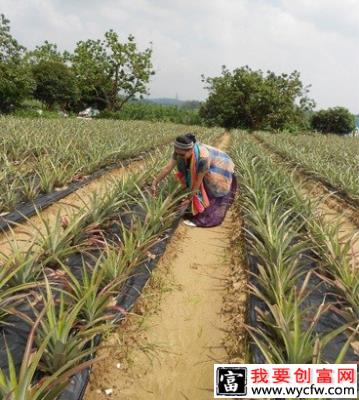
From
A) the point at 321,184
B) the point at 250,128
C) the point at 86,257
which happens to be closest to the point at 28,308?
the point at 86,257

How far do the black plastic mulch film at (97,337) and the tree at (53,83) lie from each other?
22328 millimetres

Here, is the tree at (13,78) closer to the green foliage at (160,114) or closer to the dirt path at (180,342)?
the green foliage at (160,114)

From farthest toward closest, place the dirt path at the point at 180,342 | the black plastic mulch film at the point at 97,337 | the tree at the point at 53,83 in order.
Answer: the tree at the point at 53,83 → the dirt path at the point at 180,342 → the black plastic mulch film at the point at 97,337

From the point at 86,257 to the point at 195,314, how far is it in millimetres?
973

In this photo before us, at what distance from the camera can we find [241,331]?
2225mm

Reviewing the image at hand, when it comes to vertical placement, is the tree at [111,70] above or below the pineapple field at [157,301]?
above

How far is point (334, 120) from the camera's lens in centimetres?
3111

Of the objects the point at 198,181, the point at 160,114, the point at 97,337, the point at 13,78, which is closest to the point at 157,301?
the point at 97,337

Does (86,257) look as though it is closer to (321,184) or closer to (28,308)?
(28,308)

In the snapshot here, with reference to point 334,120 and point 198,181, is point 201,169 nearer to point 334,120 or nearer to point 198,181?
point 198,181

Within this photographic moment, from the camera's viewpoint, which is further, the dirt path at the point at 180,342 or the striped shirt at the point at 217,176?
the striped shirt at the point at 217,176

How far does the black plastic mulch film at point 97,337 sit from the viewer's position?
1.61 metres

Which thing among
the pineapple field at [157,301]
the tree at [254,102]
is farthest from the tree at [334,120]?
the pineapple field at [157,301]

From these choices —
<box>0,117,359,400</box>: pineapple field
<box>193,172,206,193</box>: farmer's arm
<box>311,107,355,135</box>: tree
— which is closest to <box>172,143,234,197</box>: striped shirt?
<box>193,172,206,193</box>: farmer's arm
